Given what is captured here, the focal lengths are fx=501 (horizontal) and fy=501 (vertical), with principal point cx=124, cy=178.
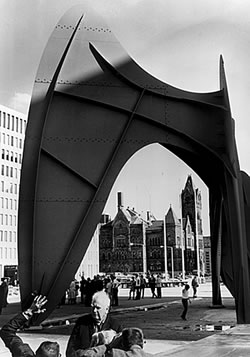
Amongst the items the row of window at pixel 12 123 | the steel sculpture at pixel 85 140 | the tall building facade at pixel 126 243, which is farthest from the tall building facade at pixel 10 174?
the tall building facade at pixel 126 243

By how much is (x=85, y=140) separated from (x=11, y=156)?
1600 mm

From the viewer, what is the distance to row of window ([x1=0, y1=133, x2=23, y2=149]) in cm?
986

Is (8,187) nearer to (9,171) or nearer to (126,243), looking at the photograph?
(9,171)

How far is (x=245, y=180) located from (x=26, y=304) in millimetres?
7276

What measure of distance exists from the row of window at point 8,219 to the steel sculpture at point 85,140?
54.2 inches

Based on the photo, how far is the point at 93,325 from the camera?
13.0 feet

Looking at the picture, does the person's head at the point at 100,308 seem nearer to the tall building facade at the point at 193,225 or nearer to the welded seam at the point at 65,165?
the welded seam at the point at 65,165

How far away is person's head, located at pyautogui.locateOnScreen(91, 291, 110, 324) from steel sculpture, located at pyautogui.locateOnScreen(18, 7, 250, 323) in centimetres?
628

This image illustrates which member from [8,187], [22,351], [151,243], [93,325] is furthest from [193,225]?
[22,351]

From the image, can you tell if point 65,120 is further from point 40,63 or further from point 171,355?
point 171,355

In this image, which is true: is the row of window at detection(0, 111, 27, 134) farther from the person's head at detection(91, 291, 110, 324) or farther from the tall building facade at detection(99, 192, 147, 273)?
the tall building facade at detection(99, 192, 147, 273)

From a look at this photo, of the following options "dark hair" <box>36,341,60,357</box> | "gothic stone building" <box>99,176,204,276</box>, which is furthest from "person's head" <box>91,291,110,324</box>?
"gothic stone building" <box>99,176,204,276</box>

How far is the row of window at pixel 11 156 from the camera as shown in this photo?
10.2m

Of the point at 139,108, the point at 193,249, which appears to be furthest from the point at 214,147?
the point at 193,249
